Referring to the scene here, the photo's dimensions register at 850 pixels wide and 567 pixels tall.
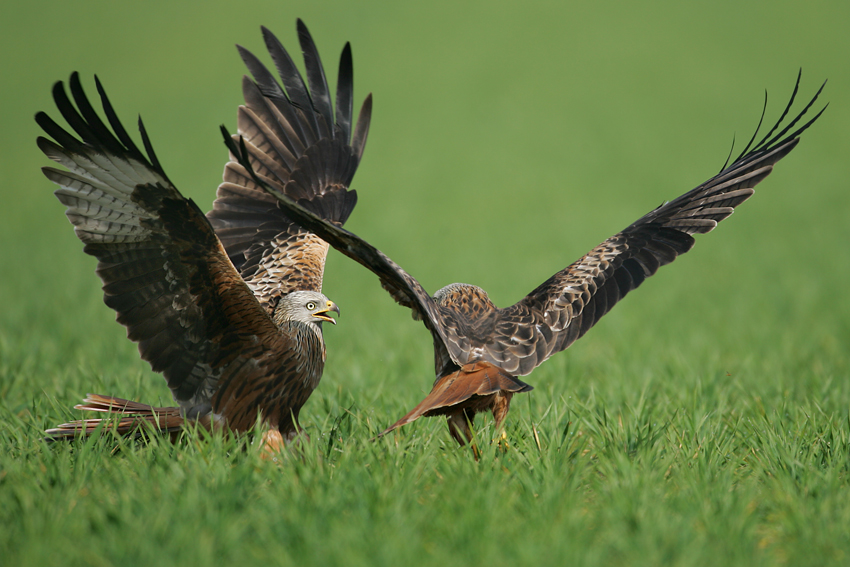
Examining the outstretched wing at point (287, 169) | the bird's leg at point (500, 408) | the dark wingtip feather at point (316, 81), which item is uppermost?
the dark wingtip feather at point (316, 81)

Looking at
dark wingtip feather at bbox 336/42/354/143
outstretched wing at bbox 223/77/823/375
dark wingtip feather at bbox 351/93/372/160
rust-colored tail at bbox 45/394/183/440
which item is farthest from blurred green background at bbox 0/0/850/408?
dark wingtip feather at bbox 336/42/354/143

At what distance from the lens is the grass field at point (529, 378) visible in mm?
2883

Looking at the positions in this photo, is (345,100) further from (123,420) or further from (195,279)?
(123,420)

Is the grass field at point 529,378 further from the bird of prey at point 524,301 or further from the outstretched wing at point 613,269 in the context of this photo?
the outstretched wing at point 613,269

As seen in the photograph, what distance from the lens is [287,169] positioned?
18.8 ft

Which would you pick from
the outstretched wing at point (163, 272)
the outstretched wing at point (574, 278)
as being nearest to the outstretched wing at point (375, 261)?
the outstretched wing at point (574, 278)

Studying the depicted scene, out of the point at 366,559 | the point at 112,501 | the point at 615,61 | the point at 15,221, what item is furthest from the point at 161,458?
the point at 615,61

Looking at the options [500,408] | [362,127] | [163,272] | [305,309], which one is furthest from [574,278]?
[163,272]

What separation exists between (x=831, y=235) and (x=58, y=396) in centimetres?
1267

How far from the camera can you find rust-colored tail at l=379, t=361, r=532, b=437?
12.3ft

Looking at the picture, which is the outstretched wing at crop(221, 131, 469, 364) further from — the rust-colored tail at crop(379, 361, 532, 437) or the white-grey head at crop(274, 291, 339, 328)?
the white-grey head at crop(274, 291, 339, 328)

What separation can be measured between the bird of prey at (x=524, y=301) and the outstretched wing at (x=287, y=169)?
114 centimetres

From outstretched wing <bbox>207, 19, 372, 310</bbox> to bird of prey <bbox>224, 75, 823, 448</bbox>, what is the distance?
114 centimetres

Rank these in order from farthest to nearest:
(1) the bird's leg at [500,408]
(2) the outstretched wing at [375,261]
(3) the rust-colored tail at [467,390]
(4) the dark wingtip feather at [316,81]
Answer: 1. (4) the dark wingtip feather at [316,81]
2. (1) the bird's leg at [500,408]
3. (3) the rust-colored tail at [467,390]
4. (2) the outstretched wing at [375,261]
